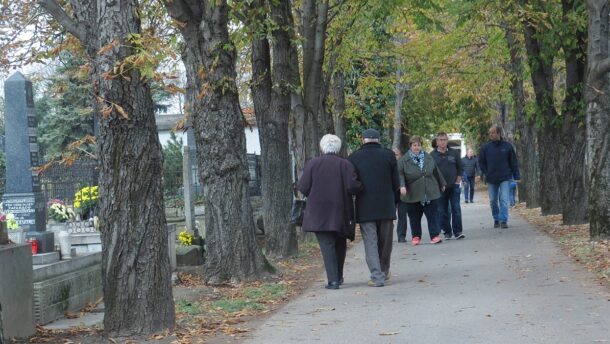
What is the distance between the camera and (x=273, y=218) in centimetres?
1747

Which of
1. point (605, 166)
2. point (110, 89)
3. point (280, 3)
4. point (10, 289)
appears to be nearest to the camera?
point (110, 89)

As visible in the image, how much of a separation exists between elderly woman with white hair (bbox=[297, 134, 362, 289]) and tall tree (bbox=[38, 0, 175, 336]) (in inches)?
139

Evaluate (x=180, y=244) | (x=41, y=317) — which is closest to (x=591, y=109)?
(x=180, y=244)

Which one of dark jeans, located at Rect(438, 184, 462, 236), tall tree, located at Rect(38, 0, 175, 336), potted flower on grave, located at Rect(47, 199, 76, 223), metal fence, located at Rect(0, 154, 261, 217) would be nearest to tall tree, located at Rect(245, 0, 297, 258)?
metal fence, located at Rect(0, 154, 261, 217)

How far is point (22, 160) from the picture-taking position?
1385 cm

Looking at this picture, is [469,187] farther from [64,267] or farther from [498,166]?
[64,267]

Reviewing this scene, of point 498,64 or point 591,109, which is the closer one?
point 591,109

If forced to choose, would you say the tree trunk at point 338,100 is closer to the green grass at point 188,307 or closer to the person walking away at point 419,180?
the person walking away at point 419,180

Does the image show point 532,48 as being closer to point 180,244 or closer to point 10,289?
point 180,244

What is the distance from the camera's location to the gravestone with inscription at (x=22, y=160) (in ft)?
44.0

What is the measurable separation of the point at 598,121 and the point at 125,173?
29.3ft

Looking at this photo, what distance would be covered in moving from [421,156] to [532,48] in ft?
17.3

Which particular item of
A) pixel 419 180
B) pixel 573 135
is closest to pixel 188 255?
pixel 419 180

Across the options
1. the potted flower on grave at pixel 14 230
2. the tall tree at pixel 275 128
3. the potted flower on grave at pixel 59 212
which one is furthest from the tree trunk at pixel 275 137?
the potted flower on grave at pixel 14 230
